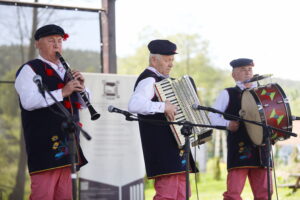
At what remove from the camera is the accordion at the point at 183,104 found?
3924 mm

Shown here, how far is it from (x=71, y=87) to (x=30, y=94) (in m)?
0.30

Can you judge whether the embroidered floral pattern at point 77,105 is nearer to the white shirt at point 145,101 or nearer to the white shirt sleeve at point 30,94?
the white shirt sleeve at point 30,94

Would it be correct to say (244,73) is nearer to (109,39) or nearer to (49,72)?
(109,39)

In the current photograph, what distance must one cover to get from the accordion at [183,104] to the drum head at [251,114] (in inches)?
31.8

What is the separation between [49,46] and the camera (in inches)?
152

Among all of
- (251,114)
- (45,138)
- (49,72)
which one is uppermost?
(49,72)

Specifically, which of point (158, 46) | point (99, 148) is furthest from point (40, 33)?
point (99, 148)

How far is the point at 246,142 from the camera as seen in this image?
16.4ft

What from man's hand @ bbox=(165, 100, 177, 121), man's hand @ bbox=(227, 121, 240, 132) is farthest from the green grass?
man's hand @ bbox=(165, 100, 177, 121)

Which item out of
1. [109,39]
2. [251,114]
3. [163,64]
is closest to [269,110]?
[251,114]

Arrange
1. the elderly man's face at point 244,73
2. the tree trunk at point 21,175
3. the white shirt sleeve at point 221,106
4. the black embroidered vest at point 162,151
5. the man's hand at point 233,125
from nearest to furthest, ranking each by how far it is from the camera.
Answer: the black embroidered vest at point 162,151 < the man's hand at point 233,125 < the white shirt sleeve at point 221,106 < the elderly man's face at point 244,73 < the tree trunk at point 21,175

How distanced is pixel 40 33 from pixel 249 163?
2.52m

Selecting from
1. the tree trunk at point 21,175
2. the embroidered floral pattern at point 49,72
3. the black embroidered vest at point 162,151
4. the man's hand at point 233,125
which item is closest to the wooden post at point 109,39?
the tree trunk at point 21,175

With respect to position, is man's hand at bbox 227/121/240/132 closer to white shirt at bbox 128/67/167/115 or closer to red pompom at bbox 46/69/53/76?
white shirt at bbox 128/67/167/115
